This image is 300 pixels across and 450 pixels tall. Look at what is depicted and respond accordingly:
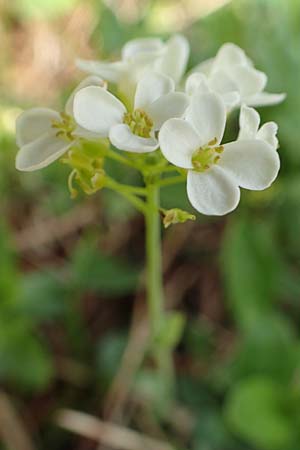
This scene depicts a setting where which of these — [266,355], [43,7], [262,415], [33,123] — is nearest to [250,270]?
[266,355]

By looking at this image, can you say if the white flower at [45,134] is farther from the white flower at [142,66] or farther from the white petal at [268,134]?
the white petal at [268,134]

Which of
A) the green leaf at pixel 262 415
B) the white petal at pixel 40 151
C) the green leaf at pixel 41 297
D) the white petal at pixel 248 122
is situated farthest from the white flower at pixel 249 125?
the green leaf at pixel 41 297

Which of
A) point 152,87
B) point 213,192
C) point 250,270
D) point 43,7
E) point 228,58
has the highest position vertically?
point 43,7

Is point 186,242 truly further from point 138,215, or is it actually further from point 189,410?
point 189,410

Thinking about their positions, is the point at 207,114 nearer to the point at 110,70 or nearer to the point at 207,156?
the point at 207,156

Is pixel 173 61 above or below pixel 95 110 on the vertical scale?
above

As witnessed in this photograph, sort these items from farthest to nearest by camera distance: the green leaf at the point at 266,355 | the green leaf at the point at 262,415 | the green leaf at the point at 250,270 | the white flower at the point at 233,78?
1. the green leaf at the point at 250,270
2. the green leaf at the point at 266,355
3. the green leaf at the point at 262,415
4. the white flower at the point at 233,78

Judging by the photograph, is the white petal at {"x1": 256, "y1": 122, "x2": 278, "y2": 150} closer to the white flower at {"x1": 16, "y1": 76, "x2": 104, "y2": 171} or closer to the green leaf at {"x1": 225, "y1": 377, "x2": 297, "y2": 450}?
the white flower at {"x1": 16, "y1": 76, "x2": 104, "y2": 171}
